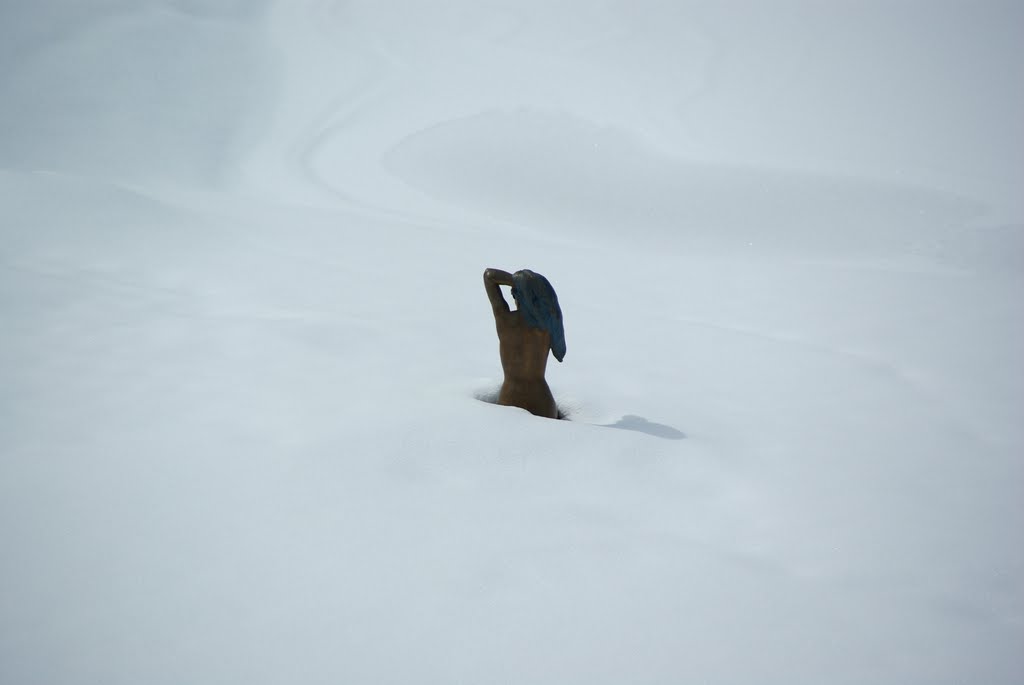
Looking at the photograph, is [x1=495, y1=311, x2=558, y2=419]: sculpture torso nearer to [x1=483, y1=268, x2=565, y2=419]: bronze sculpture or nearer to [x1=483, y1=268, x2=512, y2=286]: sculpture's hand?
[x1=483, y1=268, x2=565, y2=419]: bronze sculpture

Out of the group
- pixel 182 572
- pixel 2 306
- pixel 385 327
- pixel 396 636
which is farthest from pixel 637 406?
pixel 2 306

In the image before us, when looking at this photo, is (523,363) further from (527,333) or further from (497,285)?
(497,285)

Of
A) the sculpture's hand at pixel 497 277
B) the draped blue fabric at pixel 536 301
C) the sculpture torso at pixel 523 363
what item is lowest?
the sculpture torso at pixel 523 363

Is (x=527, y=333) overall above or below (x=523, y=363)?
above

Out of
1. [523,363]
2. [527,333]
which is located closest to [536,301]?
[527,333]

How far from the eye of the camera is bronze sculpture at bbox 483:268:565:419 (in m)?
3.00

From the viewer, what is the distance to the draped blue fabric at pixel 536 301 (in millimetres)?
2984

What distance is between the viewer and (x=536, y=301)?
300 cm

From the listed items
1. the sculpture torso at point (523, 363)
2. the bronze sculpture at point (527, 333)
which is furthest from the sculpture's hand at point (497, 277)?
the sculpture torso at point (523, 363)

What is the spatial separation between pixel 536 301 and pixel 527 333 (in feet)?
0.44

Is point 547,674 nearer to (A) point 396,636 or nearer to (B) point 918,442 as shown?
(A) point 396,636

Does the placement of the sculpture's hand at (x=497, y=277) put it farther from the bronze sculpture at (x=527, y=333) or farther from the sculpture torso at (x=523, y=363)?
the sculpture torso at (x=523, y=363)

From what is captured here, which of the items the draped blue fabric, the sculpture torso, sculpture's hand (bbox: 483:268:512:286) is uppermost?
sculpture's hand (bbox: 483:268:512:286)

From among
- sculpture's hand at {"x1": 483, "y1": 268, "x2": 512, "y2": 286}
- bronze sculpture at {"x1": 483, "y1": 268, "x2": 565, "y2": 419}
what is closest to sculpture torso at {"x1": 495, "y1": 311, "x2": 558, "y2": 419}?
bronze sculpture at {"x1": 483, "y1": 268, "x2": 565, "y2": 419}
